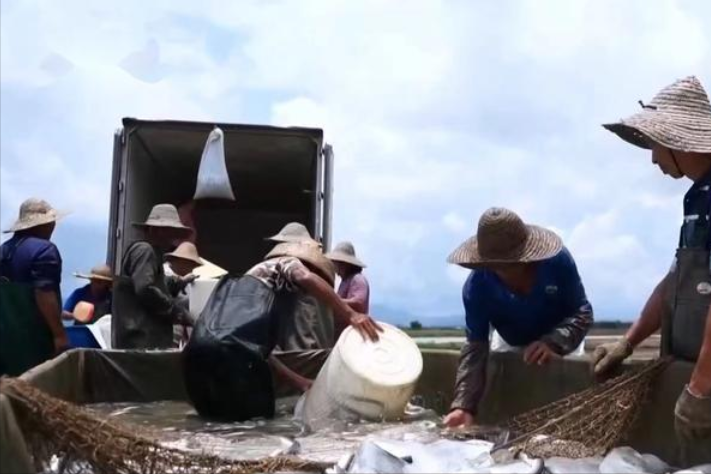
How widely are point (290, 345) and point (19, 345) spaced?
6.95 ft

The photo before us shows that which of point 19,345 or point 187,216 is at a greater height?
point 187,216

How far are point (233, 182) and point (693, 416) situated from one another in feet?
26.6

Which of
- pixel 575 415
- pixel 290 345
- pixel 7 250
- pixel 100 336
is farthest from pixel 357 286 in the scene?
pixel 575 415

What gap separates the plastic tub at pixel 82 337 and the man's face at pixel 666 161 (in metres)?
5.36

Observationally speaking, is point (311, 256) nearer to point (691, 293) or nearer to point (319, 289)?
point (319, 289)

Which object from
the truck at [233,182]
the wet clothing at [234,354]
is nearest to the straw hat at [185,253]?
the truck at [233,182]

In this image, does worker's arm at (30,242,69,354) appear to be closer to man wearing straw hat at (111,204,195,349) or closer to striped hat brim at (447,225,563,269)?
man wearing straw hat at (111,204,195,349)

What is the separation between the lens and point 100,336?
8.44 m

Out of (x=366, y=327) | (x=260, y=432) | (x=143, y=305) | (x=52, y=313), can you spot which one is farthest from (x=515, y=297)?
(x=143, y=305)

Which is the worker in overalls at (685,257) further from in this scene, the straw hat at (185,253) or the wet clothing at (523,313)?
the straw hat at (185,253)

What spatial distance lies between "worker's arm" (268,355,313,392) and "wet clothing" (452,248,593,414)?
132 centimetres

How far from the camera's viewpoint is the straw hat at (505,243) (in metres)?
5.09

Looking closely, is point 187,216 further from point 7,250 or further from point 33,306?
point 33,306

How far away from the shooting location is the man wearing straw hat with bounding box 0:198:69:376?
5234 mm
